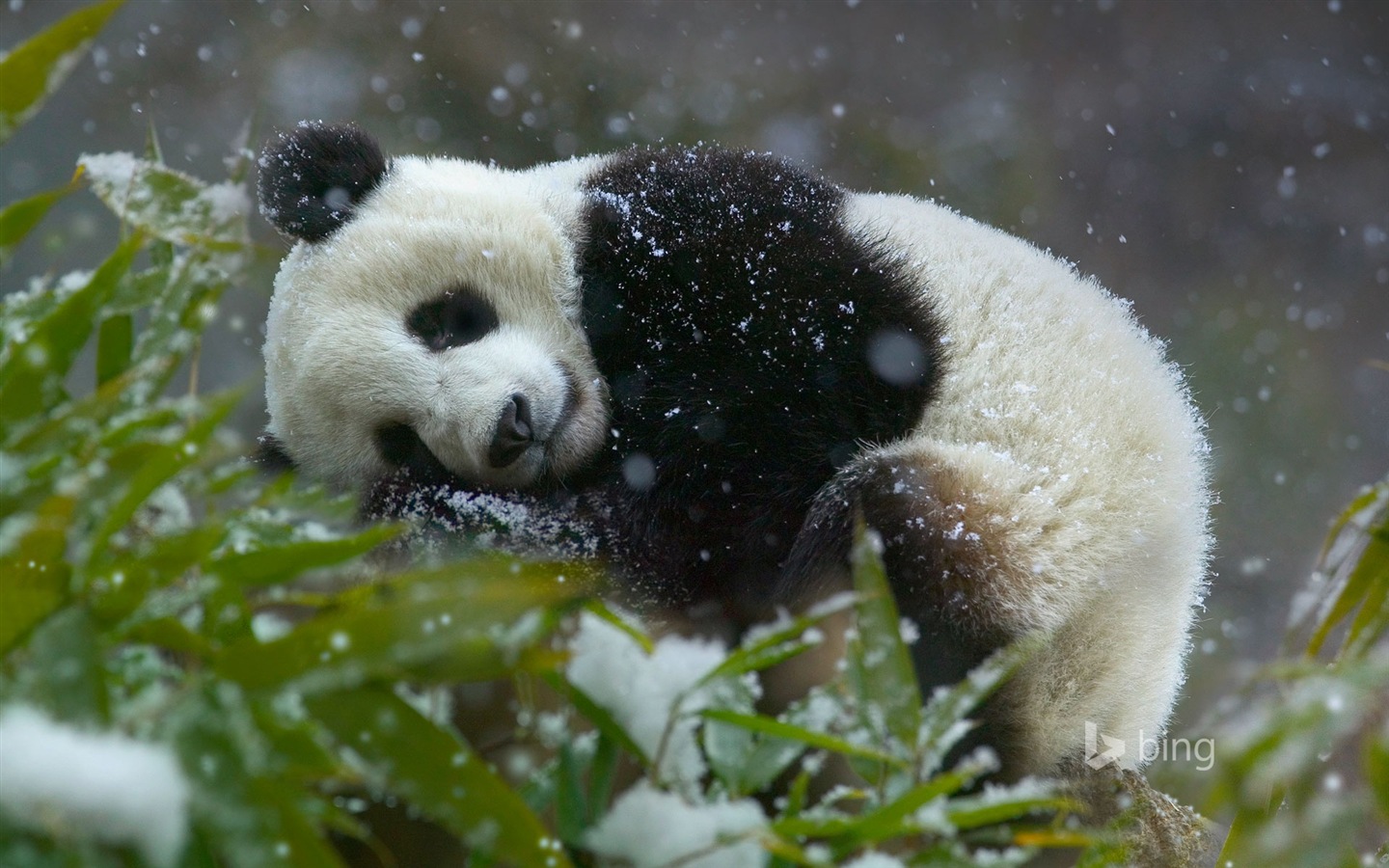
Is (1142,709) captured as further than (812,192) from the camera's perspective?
No

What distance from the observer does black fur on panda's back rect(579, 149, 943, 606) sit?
1295 mm

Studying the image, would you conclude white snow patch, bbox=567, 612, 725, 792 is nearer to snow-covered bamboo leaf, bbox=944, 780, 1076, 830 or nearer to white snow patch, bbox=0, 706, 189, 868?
snow-covered bamboo leaf, bbox=944, 780, 1076, 830

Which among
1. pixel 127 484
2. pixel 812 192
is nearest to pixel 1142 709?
pixel 812 192

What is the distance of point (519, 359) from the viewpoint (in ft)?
4.48

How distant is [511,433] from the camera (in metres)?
1.27

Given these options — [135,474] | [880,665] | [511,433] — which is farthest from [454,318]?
[880,665]

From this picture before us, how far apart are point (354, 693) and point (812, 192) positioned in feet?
3.64

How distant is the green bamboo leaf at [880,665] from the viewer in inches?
29.1

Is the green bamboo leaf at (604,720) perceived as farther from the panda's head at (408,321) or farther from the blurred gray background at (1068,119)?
the blurred gray background at (1068,119)

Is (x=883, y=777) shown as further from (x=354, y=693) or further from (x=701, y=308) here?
(x=701, y=308)

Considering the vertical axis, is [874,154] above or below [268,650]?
above

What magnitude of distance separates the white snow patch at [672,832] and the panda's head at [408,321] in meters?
0.67

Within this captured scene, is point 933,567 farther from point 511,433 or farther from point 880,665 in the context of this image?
point 511,433

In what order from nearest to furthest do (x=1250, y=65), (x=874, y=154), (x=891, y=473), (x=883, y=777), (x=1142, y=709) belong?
(x=883, y=777) < (x=891, y=473) < (x=1142, y=709) < (x=874, y=154) < (x=1250, y=65)
